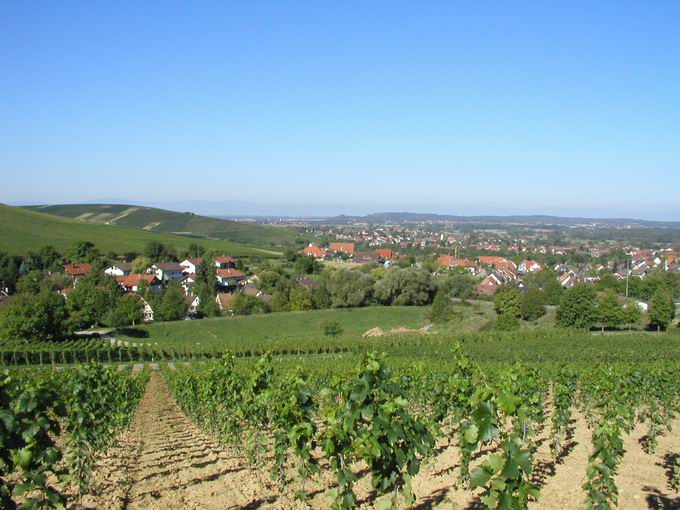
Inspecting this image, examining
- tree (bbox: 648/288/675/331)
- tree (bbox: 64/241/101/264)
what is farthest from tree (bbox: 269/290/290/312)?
tree (bbox: 64/241/101/264)

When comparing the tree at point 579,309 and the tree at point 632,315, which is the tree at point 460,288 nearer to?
the tree at point 579,309

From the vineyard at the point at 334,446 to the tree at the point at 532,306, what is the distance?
46.1 meters

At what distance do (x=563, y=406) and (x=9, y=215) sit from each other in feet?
470

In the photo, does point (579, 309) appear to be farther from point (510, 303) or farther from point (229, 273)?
point (229, 273)

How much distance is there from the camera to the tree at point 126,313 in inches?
2544

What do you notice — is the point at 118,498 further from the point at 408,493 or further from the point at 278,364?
the point at 278,364

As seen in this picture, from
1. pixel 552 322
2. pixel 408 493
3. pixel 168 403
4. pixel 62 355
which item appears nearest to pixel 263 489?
pixel 408 493

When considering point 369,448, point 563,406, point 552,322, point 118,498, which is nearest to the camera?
point 369,448

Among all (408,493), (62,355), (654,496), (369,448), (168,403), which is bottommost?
(62,355)

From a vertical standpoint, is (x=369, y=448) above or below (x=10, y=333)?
above

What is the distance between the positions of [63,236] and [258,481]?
429 feet

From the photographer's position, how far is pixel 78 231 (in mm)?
136375

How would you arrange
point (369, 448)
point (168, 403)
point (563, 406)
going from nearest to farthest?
point (369, 448) < point (563, 406) < point (168, 403)

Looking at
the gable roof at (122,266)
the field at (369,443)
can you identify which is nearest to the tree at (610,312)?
the field at (369,443)
